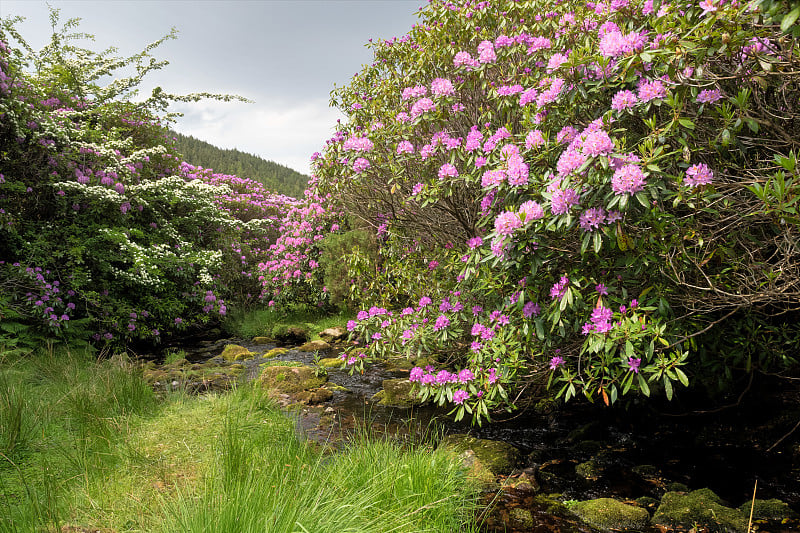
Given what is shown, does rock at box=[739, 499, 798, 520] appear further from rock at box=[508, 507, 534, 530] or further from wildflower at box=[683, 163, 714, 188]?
wildflower at box=[683, 163, 714, 188]

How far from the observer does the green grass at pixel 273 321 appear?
11.8 m

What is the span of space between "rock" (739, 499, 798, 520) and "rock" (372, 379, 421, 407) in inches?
145

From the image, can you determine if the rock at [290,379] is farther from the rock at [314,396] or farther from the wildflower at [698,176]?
the wildflower at [698,176]

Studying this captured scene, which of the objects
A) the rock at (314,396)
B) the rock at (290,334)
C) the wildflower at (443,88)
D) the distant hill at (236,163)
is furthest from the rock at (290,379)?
the distant hill at (236,163)

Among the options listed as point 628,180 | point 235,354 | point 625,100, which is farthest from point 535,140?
point 235,354

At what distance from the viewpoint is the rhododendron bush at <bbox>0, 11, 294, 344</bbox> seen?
734cm

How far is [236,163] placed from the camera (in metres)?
43.1

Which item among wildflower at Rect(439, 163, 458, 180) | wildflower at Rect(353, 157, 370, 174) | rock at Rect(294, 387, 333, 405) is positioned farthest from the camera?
rock at Rect(294, 387, 333, 405)

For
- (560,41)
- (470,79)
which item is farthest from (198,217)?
(560,41)

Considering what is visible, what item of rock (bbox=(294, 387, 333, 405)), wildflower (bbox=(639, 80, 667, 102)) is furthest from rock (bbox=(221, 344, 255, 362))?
wildflower (bbox=(639, 80, 667, 102))

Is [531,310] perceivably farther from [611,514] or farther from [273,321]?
[273,321]

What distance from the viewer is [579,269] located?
326 cm

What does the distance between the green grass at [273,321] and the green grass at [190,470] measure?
6.39 metres

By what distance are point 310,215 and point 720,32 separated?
33.1 feet
